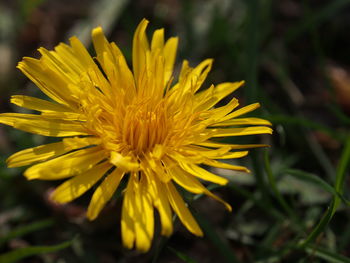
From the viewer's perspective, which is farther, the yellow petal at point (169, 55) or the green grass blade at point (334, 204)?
the yellow petal at point (169, 55)

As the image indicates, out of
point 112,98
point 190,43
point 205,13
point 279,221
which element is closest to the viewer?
point 112,98

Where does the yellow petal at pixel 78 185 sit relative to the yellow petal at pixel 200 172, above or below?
above

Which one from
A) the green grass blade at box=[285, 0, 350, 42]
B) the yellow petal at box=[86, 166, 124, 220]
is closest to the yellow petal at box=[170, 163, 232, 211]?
the yellow petal at box=[86, 166, 124, 220]

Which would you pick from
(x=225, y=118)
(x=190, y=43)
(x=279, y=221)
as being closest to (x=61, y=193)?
(x=225, y=118)

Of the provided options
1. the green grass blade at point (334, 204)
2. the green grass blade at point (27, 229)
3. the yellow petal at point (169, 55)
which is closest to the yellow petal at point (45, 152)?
the green grass blade at point (27, 229)

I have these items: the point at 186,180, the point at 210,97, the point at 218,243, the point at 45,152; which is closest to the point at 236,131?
the point at 210,97

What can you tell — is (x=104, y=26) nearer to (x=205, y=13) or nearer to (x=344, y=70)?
(x=205, y=13)

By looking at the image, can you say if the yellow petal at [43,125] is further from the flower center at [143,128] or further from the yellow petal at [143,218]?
the yellow petal at [143,218]

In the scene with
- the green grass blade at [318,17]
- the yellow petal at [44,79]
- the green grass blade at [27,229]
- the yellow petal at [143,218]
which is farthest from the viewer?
the green grass blade at [318,17]
